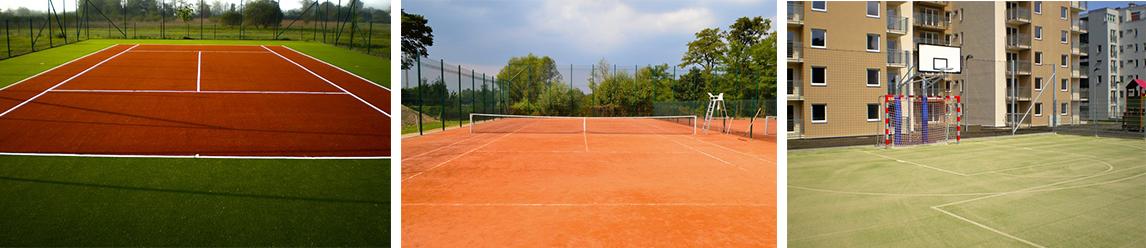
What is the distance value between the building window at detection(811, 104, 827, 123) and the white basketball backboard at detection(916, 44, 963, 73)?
277 centimetres

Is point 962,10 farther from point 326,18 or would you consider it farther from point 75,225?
point 75,225

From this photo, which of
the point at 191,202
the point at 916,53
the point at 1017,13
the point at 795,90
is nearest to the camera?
the point at 191,202

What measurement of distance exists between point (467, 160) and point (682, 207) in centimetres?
269

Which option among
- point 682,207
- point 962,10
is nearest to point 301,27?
point 682,207

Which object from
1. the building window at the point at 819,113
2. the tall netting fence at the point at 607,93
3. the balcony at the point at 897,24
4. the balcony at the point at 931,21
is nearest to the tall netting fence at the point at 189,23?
the tall netting fence at the point at 607,93

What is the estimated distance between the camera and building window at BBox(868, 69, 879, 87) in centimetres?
645

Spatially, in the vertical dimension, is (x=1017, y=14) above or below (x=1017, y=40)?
above

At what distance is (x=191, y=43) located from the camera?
537 cm

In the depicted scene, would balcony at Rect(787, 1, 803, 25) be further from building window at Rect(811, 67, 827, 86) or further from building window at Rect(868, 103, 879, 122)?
building window at Rect(868, 103, 879, 122)

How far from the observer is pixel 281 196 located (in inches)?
119

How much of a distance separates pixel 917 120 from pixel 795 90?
4875 millimetres

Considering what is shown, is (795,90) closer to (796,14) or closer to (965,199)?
→ (796,14)

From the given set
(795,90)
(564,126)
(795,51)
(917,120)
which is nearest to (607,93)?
(564,126)

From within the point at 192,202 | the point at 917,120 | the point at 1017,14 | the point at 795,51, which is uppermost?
the point at 1017,14
